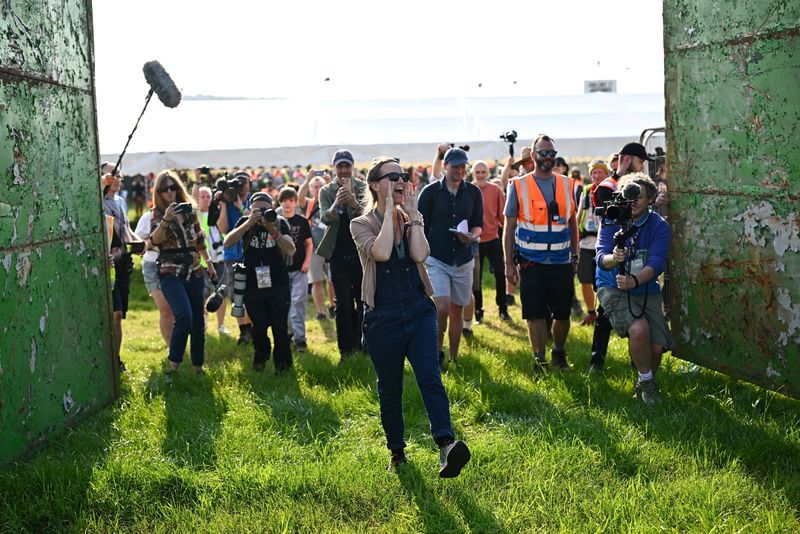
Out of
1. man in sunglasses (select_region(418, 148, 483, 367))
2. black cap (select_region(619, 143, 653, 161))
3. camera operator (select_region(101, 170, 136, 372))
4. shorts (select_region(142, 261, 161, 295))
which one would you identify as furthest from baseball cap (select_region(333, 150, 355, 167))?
black cap (select_region(619, 143, 653, 161))

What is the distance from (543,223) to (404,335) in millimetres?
2706

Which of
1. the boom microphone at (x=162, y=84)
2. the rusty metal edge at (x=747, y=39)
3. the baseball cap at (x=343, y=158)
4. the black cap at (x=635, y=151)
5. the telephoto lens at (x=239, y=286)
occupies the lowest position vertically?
the telephoto lens at (x=239, y=286)

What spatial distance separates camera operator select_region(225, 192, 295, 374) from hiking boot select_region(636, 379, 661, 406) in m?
3.35

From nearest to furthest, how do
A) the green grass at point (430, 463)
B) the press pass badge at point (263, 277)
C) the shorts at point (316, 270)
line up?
the green grass at point (430, 463) → the press pass badge at point (263, 277) → the shorts at point (316, 270)

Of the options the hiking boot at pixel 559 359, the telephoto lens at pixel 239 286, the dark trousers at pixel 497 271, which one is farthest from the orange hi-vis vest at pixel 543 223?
the dark trousers at pixel 497 271

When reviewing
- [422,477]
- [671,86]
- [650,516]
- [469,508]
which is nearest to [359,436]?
[422,477]

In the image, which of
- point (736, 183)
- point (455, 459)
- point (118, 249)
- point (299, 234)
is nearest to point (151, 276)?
point (118, 249)

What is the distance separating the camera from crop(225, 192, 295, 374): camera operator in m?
7.77

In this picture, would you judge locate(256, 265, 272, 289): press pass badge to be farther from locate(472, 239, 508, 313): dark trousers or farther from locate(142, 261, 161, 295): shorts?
locate(472, 239, 508, 313): dark trousers

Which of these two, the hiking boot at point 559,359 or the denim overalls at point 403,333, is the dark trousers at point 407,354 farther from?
the hiking boot at point 559,359

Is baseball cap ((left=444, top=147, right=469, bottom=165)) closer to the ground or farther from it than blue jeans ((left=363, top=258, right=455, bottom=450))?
farther from it

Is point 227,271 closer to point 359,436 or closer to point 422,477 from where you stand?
point 359,436

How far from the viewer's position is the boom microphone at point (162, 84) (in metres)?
7.98

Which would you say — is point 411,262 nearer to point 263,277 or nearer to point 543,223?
point 543,223
